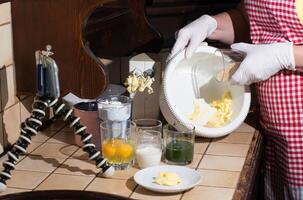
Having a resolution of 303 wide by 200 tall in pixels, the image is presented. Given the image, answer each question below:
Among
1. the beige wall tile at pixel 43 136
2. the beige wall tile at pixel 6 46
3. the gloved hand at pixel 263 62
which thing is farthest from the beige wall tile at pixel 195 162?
the beige wall tile at pixel 6 46

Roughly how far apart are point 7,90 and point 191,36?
1.59 ft

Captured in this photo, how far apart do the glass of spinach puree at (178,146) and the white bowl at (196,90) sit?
65 millimetres

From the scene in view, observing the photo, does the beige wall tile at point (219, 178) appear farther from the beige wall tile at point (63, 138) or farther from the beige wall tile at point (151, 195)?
the beige wall tile at point (63, 138)

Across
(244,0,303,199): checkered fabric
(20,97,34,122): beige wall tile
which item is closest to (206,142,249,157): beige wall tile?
(244,0,303,199): checkered fabric

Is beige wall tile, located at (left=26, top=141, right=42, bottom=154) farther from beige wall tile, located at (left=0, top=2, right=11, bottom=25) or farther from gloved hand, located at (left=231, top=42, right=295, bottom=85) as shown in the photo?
gloved hand, located at (left=231, top=42, right=295, bottom=85)

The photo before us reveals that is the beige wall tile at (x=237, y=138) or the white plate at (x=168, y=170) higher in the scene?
the white plate at (x=168, y=170)

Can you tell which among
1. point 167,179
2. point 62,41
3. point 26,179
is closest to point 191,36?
point 62,41

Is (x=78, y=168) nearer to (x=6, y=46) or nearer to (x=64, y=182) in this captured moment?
(x=64, y=182)

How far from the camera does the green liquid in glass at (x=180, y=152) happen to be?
1383 millimetres

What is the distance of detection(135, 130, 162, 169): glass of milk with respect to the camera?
1.35 meters

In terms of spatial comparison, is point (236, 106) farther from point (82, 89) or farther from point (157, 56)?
point (82, 89)

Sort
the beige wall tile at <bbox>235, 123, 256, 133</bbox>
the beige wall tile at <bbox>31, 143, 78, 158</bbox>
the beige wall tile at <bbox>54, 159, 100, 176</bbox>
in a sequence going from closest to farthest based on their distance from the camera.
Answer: the beige wall tile at <bbox>54, 159, 100, 176</bbox> → the beige wall tile at <bbox>31, 143, 78, 158</bbox> → the beige wall tile at <bbox>235, 123, 256, 133</bbox>

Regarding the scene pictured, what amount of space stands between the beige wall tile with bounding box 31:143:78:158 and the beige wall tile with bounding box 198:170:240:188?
1.06ft

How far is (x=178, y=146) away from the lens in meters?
1.40
